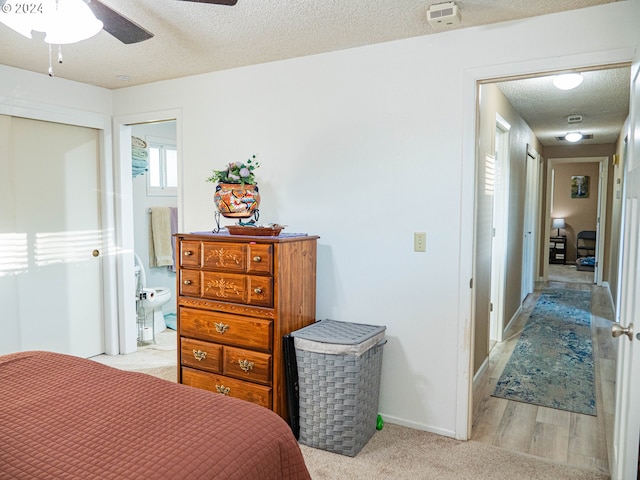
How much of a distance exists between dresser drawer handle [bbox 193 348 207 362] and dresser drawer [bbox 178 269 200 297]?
34 centimetres

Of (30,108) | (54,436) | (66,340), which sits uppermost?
(30,108)

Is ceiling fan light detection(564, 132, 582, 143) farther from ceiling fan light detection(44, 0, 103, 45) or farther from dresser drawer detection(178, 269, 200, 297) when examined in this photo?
ceiling fan light detection(44, 0, 103, 45)

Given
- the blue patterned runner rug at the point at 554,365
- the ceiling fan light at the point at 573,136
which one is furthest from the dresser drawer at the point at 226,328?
the ceiling fan light at the point at 573,136

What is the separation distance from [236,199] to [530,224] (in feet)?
17.4

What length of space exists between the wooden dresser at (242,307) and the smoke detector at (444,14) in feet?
4.39

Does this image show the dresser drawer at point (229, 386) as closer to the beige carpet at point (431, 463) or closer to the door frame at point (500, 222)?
the beige carpet at point (431, 463)

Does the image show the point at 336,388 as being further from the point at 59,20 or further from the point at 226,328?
the point at 59,20

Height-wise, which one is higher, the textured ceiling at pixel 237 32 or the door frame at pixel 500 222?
the textured ceiling at pixel 237 32

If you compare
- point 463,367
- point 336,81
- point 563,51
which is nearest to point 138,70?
point 336,81

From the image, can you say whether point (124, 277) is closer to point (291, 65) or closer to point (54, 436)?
point (291, 65)

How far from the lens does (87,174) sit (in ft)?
12.8

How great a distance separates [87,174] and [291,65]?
2038 millimetres

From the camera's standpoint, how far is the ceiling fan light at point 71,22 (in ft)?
5.32

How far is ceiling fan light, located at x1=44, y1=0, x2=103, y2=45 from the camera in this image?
1.62m
